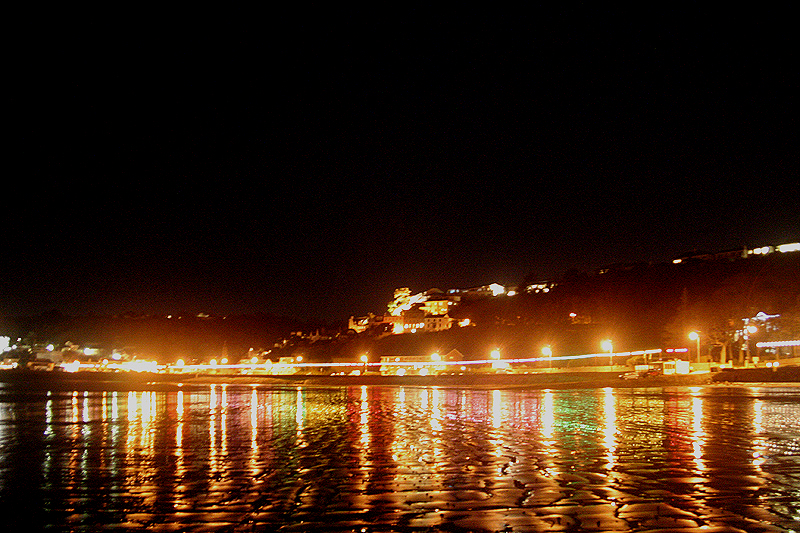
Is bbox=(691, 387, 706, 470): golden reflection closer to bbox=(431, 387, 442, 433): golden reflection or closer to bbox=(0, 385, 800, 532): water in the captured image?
bbox=(0, 385, 800, 532): water

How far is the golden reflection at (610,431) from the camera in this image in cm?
1234

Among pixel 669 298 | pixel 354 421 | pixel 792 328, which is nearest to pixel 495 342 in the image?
pixel 669 298

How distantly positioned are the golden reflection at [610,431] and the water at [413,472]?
54mm

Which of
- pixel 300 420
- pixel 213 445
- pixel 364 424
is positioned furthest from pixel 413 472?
A: pixel 300 420

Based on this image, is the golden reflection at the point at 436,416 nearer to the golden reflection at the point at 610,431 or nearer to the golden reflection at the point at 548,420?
the golden reflection at the point at 548,420

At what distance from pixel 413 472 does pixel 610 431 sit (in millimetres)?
7136

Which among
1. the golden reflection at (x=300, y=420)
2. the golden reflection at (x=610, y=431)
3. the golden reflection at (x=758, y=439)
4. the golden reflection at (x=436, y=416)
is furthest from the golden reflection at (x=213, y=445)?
the golden reflection at (x=758, y=439)

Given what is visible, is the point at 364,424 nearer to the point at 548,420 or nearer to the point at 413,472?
the point at 548,420

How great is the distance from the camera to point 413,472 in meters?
11.2

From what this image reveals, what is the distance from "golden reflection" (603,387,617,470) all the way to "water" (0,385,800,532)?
5 cm

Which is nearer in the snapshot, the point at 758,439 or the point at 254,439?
the point at 758,439

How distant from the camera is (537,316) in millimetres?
115312

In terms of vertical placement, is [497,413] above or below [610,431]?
below

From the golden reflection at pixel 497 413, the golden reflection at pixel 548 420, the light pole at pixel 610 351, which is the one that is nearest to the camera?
the golden reflection at pixel 548 420
